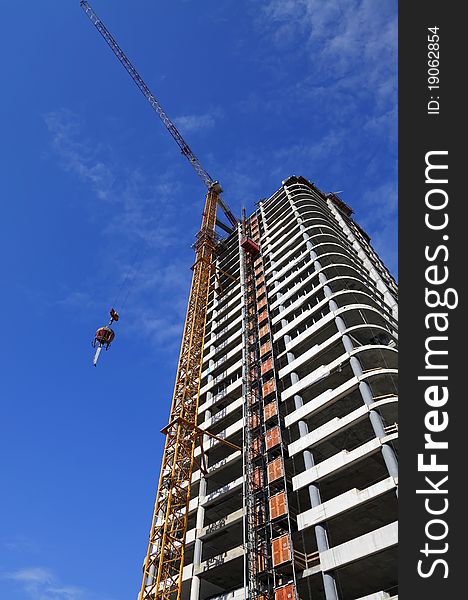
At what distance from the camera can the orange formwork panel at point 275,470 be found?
3840 centimetres

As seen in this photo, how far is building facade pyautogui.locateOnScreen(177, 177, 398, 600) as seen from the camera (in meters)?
32.8

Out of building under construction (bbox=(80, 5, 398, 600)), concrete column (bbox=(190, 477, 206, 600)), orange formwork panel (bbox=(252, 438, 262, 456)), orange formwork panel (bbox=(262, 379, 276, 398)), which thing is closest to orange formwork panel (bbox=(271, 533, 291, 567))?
building under construction (bbox=(80, 5, 398, 600))

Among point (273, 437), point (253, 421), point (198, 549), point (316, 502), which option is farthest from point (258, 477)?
point (198, 549)

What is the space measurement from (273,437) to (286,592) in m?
12.4

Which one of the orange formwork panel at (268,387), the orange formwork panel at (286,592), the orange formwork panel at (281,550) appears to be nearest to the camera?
the orange formwork panel at (286,592)

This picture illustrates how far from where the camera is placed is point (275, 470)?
38844 mm

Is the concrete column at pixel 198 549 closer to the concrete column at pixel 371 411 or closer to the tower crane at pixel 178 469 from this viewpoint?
the tower crane at pixel 178 469

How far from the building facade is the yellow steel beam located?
165 cm

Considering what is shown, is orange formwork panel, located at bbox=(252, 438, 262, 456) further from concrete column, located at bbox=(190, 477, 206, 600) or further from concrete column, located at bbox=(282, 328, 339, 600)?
concrete column, located at bbox=(190, 477, 206, 600)

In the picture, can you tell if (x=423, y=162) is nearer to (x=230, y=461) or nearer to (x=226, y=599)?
(x=226, y=599)

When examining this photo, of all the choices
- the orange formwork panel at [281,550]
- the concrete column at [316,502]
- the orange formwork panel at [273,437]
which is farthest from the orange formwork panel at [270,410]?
the orange formwork panel at [281,550]

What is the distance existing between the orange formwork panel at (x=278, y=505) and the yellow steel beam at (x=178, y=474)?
30.6 ft

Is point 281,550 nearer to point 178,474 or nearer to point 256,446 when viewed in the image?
point 256,446

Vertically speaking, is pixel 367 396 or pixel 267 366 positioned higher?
pixel 267 366
